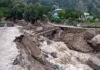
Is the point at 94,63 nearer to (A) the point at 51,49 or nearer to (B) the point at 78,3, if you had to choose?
(A) the point at 51,49

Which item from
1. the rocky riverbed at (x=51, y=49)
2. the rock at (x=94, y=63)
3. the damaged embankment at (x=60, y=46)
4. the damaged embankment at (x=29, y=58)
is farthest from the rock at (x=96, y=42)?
the damaged embankment at (x=29, y=58)

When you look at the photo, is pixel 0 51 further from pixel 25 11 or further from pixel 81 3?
pixel 81 3

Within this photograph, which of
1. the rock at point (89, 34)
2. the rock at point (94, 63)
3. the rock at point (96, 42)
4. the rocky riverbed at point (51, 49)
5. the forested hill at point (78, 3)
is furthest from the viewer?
the forested hill at point (78, 3)

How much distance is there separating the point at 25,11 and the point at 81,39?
16203 millimetres

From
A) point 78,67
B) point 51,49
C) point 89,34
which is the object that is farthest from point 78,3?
point 78,67

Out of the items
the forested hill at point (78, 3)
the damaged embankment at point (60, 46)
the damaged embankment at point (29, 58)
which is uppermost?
the damaged embankment at point (29, 58)

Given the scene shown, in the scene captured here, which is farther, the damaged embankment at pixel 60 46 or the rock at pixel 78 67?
the rock at pixel 78 67

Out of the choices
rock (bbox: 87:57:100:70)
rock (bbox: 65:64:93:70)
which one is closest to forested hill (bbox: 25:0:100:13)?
rock (bbox: 87:57:100:70)

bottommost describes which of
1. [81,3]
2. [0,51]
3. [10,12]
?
[81,3]

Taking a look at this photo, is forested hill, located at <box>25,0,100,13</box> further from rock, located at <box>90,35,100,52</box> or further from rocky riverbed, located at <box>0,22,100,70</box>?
rock, located at <box>90,35,100,52</box>

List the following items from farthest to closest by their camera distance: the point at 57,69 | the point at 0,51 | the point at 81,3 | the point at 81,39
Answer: the point at 81,3, the point at 81,39, the point at 57,69, the point at 0,51

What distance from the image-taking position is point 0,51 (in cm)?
1675

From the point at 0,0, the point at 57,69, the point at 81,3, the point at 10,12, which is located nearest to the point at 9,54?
the point at 57,69

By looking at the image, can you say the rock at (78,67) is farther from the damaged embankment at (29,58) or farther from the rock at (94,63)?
the damaged embankment at (29,58)
